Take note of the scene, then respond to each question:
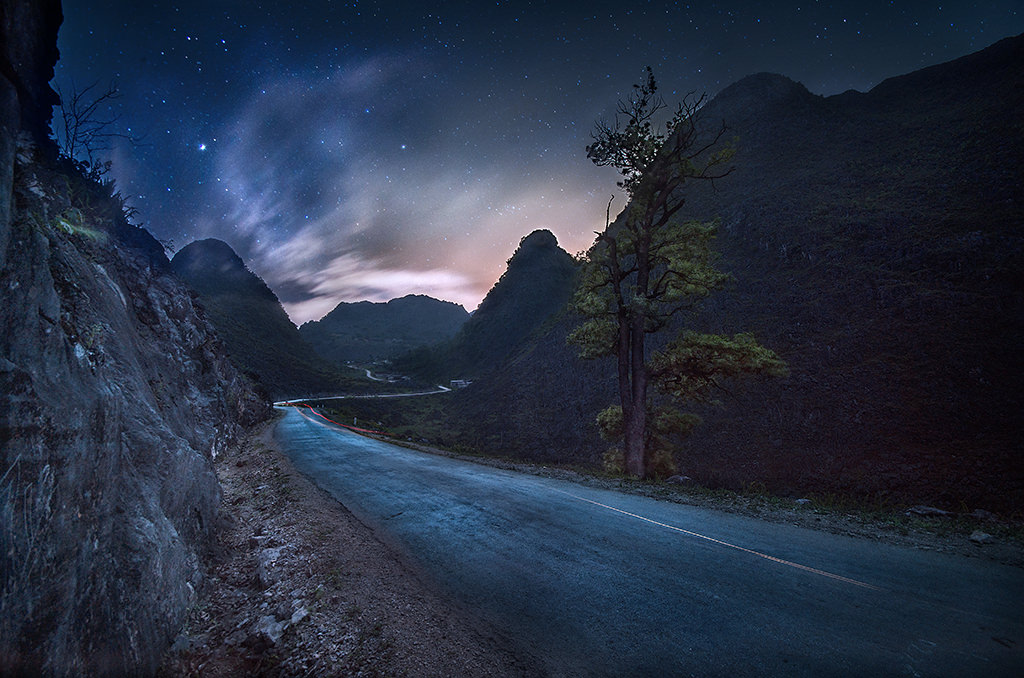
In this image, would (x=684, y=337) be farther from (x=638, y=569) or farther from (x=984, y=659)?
(x=984, y=659)

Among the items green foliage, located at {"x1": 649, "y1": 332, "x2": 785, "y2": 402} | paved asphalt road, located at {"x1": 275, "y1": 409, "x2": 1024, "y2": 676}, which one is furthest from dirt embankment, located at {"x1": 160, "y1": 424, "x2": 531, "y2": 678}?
green foliage, located at {"x1": 649, "y1": 332, "x2": 785, "y2": 402}

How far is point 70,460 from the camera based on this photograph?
9.76 feet

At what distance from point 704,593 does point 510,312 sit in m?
92.3

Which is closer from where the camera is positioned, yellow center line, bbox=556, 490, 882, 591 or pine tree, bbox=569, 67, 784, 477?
yellow center line, bbox=556, 490, 882, 591

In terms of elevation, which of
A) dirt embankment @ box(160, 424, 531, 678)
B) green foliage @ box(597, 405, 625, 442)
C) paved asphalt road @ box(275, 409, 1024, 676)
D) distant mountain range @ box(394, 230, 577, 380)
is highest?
distant mountain range @ box(394, 230, 577, 380)

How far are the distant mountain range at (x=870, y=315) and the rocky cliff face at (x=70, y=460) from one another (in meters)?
11.2

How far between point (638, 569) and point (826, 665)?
1.91m

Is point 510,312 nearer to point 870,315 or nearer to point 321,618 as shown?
point 870,315

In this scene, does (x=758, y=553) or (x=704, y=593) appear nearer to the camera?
(x=704, y=593)

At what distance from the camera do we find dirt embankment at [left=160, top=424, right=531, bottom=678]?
313cm

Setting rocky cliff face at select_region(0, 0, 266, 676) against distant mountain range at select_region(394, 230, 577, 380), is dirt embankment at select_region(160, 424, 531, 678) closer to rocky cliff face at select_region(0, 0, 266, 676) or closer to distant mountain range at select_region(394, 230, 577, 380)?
rocky cliff face at select_region(0, 0, 266, 676)

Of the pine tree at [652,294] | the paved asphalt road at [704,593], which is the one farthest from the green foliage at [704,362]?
the paved asphalt road at [704,593]

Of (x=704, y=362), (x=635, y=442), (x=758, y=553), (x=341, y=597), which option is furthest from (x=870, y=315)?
(x=341, y=597)

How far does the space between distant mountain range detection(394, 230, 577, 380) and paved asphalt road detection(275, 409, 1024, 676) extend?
3088 inches
